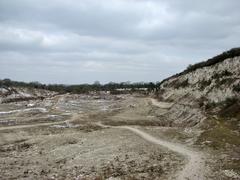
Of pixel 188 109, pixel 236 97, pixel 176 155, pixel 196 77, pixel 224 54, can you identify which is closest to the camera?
pixel 176 155

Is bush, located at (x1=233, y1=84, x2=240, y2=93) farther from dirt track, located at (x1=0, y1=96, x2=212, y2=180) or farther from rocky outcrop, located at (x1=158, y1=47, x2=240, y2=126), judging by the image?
dirt track, located at (x1=0, y1=96, x2=212, y2=180)

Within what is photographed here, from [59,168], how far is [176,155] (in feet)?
33.9

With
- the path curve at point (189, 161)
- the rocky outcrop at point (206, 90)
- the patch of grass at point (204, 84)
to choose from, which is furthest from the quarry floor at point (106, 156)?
the patch of grass at point (204, 84)

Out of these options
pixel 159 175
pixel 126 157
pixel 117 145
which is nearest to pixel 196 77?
pixel 117 145

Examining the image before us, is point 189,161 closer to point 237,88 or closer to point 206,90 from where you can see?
point 237,88

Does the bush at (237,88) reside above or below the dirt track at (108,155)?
above

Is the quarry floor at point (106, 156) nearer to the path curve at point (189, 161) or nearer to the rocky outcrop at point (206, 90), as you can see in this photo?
the path curve at point (189, 161)

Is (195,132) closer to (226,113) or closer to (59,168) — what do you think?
(226,113)

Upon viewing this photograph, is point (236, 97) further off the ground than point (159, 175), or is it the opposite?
point (236, 97)

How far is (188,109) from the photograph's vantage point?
68.9 meters

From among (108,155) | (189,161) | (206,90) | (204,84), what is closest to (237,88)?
(206,90)

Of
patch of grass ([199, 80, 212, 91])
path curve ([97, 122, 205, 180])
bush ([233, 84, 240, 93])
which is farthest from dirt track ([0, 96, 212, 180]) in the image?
patch of grass ([199, 80, 212, 91])

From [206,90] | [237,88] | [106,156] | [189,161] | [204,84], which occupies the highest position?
[204,84]

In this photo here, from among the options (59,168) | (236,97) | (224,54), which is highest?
(224,54)
